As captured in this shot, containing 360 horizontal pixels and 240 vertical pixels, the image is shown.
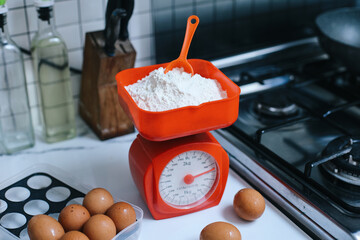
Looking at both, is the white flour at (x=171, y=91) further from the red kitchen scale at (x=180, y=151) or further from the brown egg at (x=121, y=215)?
the brown egg at (x=121, y=215)

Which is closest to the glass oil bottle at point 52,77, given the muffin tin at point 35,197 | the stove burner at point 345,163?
the muffin tin at point 35,197

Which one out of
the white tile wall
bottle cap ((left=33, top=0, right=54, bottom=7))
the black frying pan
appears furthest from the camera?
the black frying pan

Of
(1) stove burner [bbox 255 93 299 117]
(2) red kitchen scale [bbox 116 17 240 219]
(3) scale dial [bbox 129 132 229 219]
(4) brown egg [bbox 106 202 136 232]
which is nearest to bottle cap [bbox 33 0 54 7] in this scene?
(2) red kitchen scale [bbox 116 17 240 219]

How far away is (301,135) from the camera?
1102 millimetres

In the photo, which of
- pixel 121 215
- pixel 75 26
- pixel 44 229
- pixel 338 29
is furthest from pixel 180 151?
pixel 338 29

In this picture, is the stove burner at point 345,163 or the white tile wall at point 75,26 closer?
the stove burner at point 345,163

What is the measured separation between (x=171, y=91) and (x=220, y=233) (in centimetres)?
26

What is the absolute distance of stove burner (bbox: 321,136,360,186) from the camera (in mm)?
888

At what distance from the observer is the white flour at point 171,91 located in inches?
30.5

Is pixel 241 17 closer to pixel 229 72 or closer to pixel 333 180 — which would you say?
pixel 229 72

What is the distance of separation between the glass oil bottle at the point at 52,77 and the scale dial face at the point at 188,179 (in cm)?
41

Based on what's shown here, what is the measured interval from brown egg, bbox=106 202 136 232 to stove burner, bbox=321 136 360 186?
418mm

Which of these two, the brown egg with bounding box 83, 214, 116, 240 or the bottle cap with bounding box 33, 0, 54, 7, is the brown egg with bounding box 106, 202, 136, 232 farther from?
the bottle cap with bounding box 33, 0, 54, 7

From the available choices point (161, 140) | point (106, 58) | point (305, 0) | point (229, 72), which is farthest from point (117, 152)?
point (305, 0)
